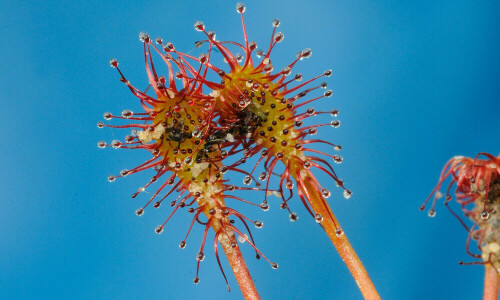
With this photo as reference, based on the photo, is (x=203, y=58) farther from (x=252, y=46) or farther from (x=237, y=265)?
(x=237, y=265)

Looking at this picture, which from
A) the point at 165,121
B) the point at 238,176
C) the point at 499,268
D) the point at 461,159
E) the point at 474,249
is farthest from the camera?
the point at 474,249

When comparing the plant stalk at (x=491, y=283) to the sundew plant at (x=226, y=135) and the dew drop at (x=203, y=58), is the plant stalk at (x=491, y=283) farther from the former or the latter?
the dew drop at (x=203, y=58)

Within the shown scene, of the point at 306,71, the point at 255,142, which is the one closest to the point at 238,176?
the point at 306,71

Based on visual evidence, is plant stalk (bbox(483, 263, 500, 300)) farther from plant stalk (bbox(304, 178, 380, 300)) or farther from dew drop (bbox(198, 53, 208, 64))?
dew drop (bbox(198, 53, 208, 64))

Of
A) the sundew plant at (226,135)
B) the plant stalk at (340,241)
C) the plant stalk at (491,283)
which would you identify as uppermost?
the sundew plant at (226,135)

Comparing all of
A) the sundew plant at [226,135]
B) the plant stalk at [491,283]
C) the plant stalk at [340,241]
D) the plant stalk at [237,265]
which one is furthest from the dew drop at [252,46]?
the plant stalk at [491,283]

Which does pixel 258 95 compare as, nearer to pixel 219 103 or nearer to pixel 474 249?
pixel 219 103

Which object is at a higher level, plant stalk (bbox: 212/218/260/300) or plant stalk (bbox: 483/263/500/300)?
plant stalk (bbox: 212/218/260/300)

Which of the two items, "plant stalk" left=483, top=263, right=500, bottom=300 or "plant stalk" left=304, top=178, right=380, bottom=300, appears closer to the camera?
"plant stalk" left=304, top=178, right=380, bottom=300

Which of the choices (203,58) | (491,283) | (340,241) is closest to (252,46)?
(203,58)

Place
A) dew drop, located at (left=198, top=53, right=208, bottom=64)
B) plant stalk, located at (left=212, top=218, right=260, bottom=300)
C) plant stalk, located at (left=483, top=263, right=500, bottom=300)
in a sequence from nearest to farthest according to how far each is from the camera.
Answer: dew drop, located at (left=198, top=53, right=208, bottom=64) → plant stalk, located at (left=212, top=218, right=260, bottom=300) → plant stalk, located at (left=483, top=263, right=500, bottom=300)

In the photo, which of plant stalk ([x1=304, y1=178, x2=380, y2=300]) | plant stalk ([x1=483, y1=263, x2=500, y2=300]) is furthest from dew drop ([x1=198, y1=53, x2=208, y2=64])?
plant stalk ([x1=483, y1=263, x2=500, y2=300])
